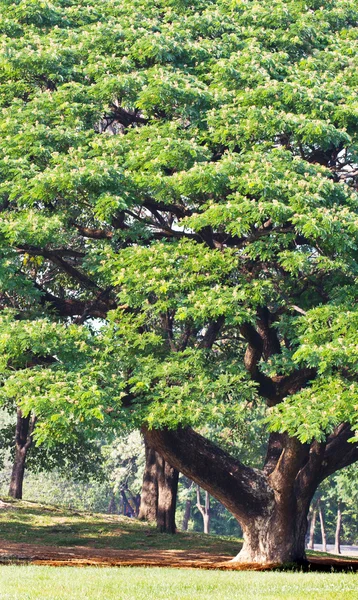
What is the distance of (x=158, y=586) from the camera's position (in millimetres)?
13633

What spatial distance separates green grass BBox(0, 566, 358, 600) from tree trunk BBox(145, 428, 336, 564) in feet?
18.0

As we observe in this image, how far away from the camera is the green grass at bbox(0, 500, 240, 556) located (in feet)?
90.7

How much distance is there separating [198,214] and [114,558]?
10.7 metres

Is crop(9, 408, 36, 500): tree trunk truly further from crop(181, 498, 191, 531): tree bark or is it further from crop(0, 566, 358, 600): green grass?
crop(181, 498, 191, 531): tree bark

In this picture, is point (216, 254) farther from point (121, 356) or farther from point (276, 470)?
point (276, 470)

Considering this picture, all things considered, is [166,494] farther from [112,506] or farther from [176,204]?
[112,506]

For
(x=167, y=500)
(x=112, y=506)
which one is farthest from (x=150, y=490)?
(x=112, y=506)

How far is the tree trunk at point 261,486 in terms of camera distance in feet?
73.8

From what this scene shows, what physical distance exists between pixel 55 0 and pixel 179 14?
3661 millimetres

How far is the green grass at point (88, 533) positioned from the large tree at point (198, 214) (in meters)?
5.49

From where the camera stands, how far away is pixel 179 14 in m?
24.0

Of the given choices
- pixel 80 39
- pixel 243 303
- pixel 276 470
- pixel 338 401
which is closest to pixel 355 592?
pixel 338 401

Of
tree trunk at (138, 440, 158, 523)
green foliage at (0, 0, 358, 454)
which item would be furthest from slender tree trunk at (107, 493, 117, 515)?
green foliage at (0, 0, 358, 454)

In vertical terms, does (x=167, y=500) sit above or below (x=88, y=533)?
above
